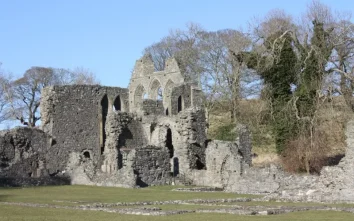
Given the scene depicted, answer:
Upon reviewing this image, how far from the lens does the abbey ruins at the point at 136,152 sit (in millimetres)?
26203

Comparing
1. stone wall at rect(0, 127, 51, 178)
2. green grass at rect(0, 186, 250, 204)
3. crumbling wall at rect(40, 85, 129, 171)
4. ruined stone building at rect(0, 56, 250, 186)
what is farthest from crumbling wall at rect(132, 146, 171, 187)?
stone wall at rect(0, 127, 51, 178)

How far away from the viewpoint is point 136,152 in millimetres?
31594

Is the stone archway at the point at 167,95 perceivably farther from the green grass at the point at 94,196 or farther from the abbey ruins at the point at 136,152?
the green grass at the point at 94,196

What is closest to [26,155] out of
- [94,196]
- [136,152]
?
[136,152]

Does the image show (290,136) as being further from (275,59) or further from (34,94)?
(34,94)

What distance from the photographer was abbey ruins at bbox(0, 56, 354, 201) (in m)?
26.2

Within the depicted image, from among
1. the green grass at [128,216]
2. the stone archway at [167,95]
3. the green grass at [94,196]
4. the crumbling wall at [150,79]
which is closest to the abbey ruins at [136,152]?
the stone archway at [167,95]

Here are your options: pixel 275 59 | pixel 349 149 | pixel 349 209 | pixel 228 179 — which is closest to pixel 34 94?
pixel 275 59

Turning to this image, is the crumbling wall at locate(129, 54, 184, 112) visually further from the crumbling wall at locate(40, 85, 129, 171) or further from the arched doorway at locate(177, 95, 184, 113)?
the crumbling wall at locate(40, 85, 129, 171)

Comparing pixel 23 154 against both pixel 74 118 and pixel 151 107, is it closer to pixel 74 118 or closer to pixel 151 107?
pixel 74 118

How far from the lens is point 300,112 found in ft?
124

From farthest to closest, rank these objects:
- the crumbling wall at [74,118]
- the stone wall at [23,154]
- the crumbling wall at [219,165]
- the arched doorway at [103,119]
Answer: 1. the arched doorway at [103,119]
2. the crumbling wall at [74,118]
3. the stone wall at [23,154]
4. the crumbling wall at [219,165]

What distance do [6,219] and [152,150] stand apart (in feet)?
57.1

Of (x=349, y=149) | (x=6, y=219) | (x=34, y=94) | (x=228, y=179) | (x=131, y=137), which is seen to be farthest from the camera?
(x=34, y=94)
